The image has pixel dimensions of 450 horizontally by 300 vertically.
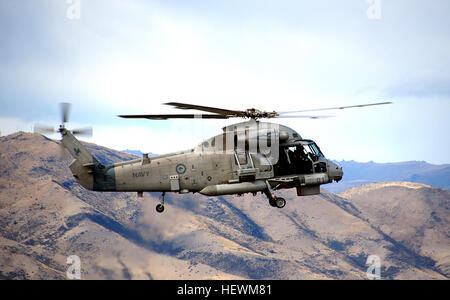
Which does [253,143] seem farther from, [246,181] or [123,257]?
[123,257]

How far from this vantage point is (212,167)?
1326 inches

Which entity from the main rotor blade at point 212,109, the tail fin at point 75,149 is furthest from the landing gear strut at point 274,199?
the tail fin at point 75,149

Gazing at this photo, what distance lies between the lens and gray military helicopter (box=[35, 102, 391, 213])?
110ft

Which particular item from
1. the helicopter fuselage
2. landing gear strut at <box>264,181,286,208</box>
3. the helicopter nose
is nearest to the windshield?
the helicopter nose

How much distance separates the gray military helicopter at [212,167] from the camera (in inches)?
1319

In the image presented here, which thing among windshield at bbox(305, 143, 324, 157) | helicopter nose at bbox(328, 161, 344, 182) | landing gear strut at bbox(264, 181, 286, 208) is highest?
windshield at bbox(305, 143, 324, 157)

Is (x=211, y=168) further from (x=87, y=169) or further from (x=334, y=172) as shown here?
(x=334, y=172)

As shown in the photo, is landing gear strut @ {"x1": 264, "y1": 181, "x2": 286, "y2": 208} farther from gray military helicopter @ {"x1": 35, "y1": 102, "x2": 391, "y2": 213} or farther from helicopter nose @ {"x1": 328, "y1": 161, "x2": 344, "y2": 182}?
helicopter nose @ {"x1": 328, "y1": 161, "x2": 344, "y2": 182}

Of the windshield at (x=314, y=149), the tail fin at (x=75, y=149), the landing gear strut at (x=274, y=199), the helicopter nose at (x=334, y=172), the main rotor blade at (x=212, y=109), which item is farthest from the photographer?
the helicopter nose at (x=334, y=172)

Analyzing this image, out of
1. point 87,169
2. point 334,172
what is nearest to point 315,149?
point 334,172

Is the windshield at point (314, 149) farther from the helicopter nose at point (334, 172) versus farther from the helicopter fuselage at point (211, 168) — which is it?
the helicopter fuselage at point (211, 168)
